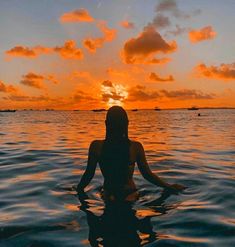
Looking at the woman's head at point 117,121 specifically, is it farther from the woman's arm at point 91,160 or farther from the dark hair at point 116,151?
the woman's arm at point 91,160

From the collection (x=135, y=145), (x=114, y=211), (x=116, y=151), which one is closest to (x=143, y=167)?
(x=135, y=145)

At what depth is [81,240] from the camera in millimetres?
5312

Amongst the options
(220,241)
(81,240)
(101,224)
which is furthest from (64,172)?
(220,241)

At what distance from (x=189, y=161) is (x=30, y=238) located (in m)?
9.96

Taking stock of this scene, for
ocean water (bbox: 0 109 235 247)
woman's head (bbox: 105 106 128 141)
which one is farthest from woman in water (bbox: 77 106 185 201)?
ocean water (bbox: 0 109 235 247)

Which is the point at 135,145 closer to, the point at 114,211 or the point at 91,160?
the point at 91,160

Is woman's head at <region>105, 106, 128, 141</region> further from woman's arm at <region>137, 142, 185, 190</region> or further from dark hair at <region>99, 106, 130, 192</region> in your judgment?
woman's arm at <region>137, 142, 185, 190</region>

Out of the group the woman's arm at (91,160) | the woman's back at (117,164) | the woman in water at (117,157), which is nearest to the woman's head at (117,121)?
the woman in water at (117,157)

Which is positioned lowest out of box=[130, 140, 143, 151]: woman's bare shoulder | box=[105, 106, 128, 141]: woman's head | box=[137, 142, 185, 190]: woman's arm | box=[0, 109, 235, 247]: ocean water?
box=[0, 109, 235, 247]: ocean water

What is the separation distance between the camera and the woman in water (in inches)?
250

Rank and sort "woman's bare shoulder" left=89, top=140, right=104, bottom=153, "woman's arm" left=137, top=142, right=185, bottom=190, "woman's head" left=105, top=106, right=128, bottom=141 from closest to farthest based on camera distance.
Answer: "woman's head" left=105, top=106, right=128, bottom=141, "woman's bare shoulder" left=89, top=140, right=104, bottom=153, "woman's arm" left=137, top=142, right=185, bottom=190

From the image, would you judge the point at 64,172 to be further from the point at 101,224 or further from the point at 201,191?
the point at 101,224

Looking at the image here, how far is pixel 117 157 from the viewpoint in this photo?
6.68 m

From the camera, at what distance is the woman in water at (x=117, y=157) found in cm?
636
